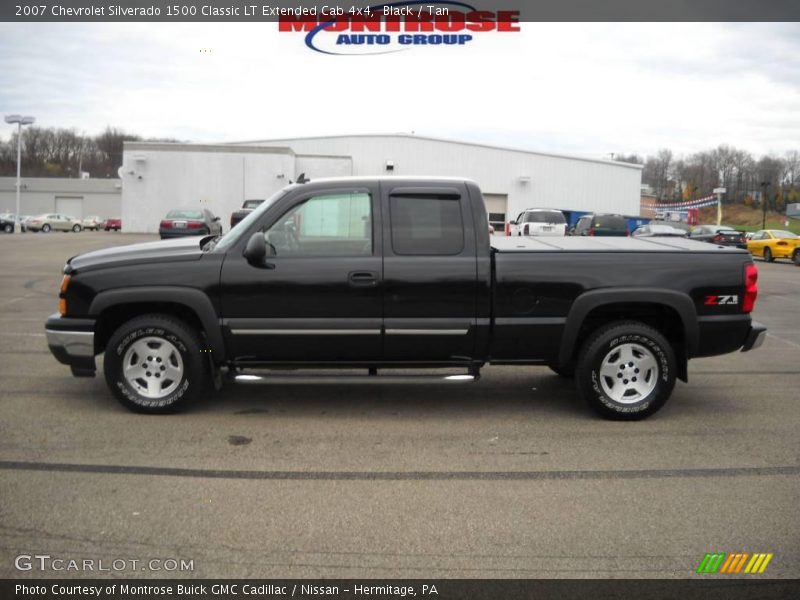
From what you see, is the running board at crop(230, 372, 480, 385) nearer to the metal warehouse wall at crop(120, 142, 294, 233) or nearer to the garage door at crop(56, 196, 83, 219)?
the metal warehouse wall at crop(120, 142, 294, 233)

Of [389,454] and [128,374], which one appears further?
[128,374]

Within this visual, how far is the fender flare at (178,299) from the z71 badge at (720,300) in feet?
12.9

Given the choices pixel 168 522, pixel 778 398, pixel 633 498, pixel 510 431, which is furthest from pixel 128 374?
pixel 778 398

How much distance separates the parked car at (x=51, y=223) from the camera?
5522 centimetres

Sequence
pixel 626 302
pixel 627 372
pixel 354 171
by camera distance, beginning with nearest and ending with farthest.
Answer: pixel 626 302 → pixel 627 372 → pixel 354 171

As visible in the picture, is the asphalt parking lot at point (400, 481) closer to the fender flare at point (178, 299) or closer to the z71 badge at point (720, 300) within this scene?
the fender flare at point (178, 299)

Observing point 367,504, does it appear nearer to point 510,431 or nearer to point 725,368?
point 510,431

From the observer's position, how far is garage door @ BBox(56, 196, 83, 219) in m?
81.8

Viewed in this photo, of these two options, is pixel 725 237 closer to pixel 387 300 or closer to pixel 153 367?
pixel 387 300

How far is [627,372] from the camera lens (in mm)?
6070

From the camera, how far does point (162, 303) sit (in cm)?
601

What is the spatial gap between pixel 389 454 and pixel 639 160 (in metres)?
109

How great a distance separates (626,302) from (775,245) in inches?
1076

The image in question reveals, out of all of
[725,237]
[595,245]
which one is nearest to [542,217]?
[725,237]
